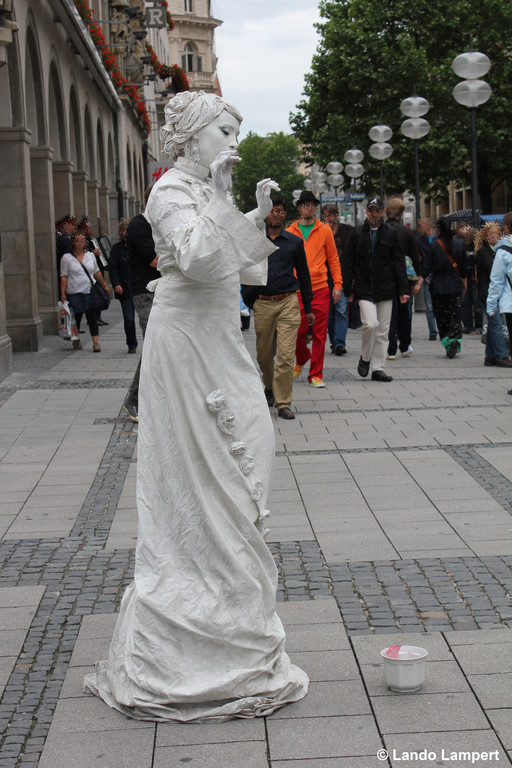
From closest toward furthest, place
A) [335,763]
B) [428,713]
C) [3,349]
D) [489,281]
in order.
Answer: [335,763] → [428,713] → [3,349] → [489,281]

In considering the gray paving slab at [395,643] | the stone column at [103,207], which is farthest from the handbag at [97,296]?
the stone column at [103,207]

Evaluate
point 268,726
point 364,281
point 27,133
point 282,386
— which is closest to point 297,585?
point 268,726

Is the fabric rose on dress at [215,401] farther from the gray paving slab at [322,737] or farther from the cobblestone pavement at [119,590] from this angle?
the cobblestone pavement at [119,590]

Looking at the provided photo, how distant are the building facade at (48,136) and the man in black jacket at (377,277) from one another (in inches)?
172

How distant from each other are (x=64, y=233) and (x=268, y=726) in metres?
16.2

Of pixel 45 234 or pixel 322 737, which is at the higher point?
pixel 45 234

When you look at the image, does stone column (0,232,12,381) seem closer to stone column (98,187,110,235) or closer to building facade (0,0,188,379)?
building facade (0,0,188,379)

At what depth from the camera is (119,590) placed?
193 inches

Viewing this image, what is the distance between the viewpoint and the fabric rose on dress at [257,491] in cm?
368

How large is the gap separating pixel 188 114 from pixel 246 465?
4.04 feet

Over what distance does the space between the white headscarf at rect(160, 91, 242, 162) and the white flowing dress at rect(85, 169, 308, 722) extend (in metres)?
0.12

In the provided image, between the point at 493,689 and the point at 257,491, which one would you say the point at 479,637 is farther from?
the point at 257,491

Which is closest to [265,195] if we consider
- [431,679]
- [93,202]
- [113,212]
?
[431,679]

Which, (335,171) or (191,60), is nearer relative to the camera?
(335,171)
